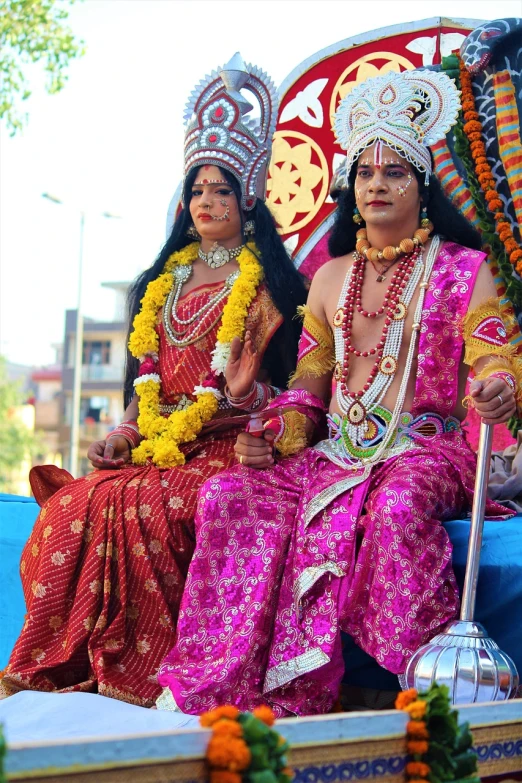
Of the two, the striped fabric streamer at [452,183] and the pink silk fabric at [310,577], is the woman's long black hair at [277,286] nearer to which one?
the striped fabric streamer at [452,183]

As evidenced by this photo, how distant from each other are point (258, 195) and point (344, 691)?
1941 millimetres

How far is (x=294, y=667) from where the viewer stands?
9.93ft

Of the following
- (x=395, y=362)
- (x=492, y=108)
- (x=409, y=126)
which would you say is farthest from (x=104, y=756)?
(x=492, y=108)

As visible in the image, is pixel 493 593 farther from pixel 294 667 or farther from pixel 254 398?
pixel 254 398

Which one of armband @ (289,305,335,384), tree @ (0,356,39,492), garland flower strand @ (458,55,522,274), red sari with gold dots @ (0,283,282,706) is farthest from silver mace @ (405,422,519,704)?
tree @ (0,356,39,492)

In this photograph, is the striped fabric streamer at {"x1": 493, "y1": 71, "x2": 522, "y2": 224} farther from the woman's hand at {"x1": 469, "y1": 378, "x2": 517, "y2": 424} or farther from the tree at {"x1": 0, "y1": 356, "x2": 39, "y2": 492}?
the tree at {"x1": 0, "y1": 356, "x2": 39, "y2": 492}

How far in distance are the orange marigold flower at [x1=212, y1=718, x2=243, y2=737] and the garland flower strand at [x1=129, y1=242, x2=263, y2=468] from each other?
6.89 ft

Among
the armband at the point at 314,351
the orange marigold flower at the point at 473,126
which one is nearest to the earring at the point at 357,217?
the armband at the point at 314,351

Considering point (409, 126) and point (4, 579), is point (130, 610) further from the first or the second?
point (409, 126)

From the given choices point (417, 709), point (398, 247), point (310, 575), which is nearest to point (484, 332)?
point (398, 247)

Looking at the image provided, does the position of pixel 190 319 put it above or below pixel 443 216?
below

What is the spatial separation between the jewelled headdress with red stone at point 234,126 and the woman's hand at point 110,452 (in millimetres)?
1044

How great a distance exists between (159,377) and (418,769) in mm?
2364

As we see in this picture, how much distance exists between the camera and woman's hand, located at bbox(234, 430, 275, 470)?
346 centimetres
